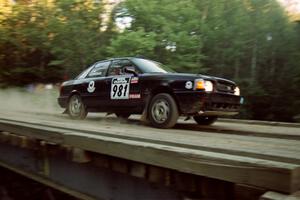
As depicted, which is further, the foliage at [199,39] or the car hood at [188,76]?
the foliage at [199,39]

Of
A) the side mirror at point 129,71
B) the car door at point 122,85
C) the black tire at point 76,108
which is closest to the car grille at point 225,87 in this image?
the car door at point 122,85

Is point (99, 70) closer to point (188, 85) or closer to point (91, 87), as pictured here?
point (91, 87)

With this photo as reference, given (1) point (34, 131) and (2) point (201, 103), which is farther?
(2) point (201, 103)

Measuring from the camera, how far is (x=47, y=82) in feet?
84.6

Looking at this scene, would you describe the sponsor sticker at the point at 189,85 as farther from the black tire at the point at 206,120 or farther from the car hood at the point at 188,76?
the black tire at the point at 206,120

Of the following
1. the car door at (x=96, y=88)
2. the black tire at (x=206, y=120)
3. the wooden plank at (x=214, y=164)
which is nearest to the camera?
the wooden plank at (x=214, y=164)

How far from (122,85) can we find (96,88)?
3.26 feet

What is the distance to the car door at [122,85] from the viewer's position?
7797 mm

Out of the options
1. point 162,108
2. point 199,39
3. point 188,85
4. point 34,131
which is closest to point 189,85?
point 188,85

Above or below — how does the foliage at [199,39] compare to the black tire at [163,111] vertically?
above

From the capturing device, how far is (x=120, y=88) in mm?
8180

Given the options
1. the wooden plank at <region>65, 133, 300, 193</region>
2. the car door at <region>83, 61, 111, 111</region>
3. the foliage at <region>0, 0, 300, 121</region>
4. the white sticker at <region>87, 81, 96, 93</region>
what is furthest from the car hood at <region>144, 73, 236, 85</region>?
the foliage at <region>0, 0, 300, 121</region>

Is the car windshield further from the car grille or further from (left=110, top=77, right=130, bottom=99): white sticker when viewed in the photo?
the car grille

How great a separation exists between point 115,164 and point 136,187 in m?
0.40
